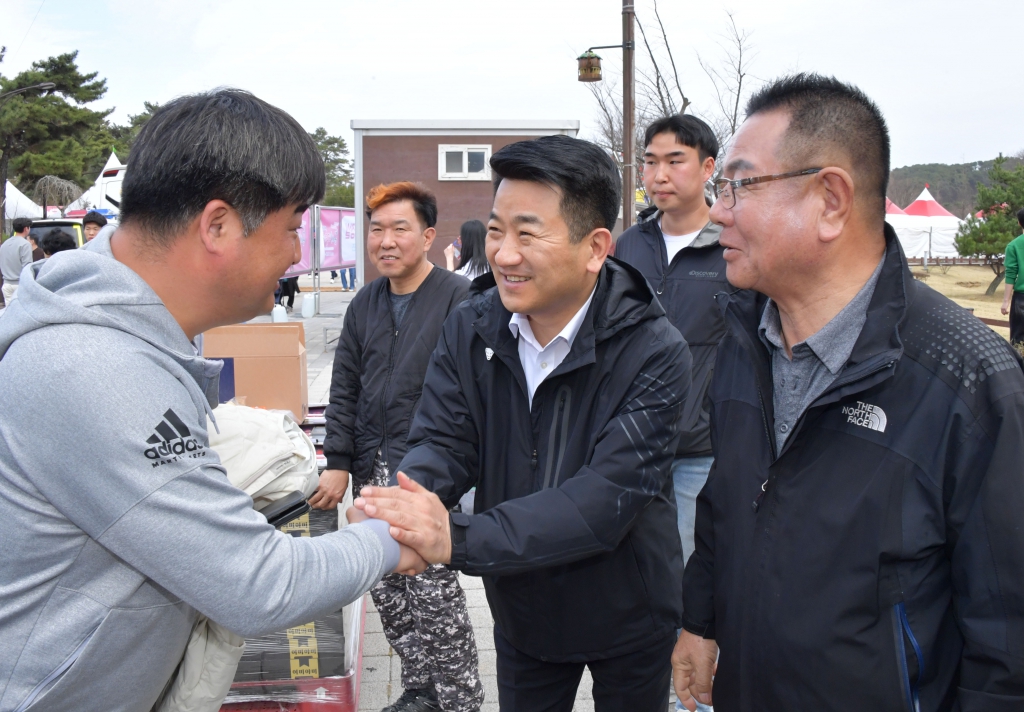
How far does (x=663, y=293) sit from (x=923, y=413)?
2.25m

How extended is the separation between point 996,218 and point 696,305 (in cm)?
2399

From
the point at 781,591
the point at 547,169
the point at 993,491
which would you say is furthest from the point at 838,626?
the point at 547,169

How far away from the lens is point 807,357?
6.27 ft

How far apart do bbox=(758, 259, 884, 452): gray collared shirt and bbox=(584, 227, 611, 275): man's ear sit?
→ 0.53 metres

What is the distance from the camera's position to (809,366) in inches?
75.2

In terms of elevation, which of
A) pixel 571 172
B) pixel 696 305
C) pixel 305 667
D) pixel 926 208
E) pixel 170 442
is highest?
pixel 926 208

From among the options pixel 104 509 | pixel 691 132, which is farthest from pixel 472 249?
pixel 104 509

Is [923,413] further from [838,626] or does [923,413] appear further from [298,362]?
[298,362]

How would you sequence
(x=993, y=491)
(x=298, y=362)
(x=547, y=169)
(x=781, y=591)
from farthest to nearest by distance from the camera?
(x=298, y=362) < (x=547, y=169) < (x=781, y=591) < (x=993, y=491)

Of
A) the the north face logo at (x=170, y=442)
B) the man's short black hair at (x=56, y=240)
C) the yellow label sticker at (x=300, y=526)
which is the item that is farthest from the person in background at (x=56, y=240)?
the the north face logo at (x=170, y=442)

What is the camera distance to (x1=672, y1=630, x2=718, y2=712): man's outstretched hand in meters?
2.13

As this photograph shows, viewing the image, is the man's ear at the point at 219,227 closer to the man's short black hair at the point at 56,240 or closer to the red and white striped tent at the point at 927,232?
the man's short black hair at the point at 56,240

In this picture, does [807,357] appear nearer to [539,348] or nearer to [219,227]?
[539,348]

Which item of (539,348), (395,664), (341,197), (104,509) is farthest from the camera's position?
(341,197)
